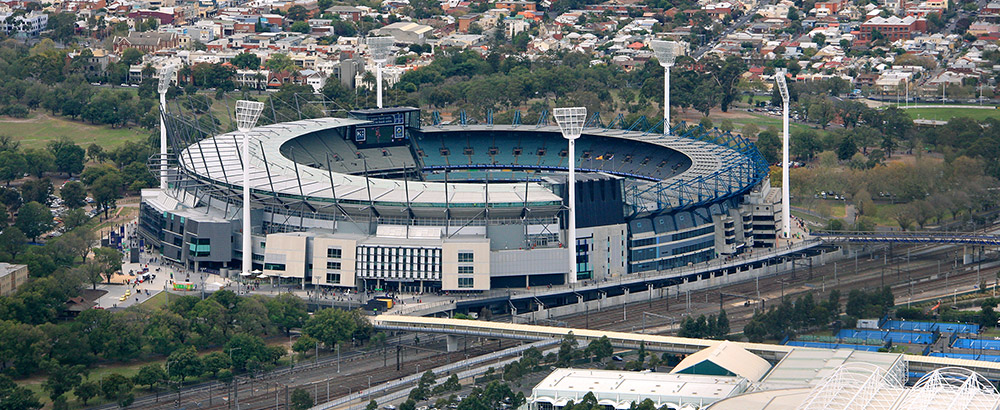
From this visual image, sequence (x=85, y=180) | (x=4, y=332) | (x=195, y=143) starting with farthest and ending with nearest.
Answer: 1. (x=85, y=180)
2. (x=195, y=143)
3. (x=4, y=332)

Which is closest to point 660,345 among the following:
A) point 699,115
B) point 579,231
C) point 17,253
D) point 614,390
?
point 614,390

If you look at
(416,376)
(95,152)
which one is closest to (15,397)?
(416,376)

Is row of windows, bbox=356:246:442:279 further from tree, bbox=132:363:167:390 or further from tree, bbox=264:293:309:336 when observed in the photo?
tree, bbox=132:363:167:390

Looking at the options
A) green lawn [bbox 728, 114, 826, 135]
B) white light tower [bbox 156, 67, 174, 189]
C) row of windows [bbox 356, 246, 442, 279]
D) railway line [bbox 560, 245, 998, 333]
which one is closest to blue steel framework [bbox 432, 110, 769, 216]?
railway line [bbox 560, 245, 998, 333]

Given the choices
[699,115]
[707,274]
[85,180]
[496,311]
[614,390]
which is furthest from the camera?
[699,115]

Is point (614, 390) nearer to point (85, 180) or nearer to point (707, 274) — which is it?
point (707, 274)

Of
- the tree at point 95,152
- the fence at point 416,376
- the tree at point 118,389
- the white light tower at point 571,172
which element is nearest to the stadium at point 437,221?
the white light tower at point 571,172

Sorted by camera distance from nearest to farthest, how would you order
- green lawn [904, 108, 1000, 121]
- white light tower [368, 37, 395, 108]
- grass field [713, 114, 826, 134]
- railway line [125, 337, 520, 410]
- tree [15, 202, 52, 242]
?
railway line [125, 337, 520, 410] → tree [15, 202, 52, 242] → white light tower [368, 37, 395, 108] → grass field [713, 114, 826, 134] → green lawn [904, 108, 1000, 121]
